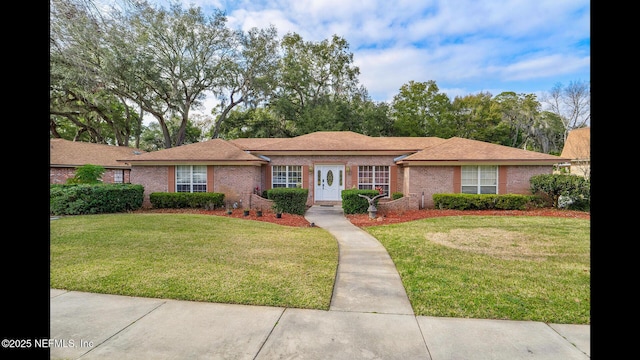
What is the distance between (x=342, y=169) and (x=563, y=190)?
1026 cm

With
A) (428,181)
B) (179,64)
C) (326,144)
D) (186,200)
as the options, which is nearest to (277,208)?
(186,200)

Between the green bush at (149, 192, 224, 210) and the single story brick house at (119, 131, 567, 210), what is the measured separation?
889mm

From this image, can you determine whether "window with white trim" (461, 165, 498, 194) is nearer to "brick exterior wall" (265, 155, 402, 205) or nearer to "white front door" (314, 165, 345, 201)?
"brick exterior wall" (265, 155, 402, 205)

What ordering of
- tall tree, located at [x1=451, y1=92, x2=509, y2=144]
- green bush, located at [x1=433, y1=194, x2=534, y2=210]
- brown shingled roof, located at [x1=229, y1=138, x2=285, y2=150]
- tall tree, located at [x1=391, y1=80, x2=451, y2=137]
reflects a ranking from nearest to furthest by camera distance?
green bush, located at [x1=433, y1=194, x2=534, y2=210]
brown shingled roof, located at [x1=229, y1=138, x2=285, y2=150]
tall tree, located at [x1=391, y1=80, x2=451, y2=137]
tall tree, located at [x1=451, y1=92, x2=509, y2=144]

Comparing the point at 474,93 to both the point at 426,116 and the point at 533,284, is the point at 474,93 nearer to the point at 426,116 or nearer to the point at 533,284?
the point at 426,116

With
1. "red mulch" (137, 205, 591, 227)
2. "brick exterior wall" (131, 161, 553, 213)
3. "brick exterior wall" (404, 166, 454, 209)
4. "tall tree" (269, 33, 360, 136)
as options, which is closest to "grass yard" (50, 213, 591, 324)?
"red mulch" (137, 205, 591, 227)

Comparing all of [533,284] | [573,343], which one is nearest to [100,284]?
[573,343]

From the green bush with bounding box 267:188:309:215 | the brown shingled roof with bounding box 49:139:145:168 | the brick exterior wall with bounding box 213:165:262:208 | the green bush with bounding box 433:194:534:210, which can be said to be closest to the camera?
the green bush with bounding box 267:188:309:215

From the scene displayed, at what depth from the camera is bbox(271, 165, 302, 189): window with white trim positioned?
16.5 metres

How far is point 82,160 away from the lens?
2022 centimetres

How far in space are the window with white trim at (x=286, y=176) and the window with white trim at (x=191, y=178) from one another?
374 centimetres

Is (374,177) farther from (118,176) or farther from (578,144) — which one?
(118,176)

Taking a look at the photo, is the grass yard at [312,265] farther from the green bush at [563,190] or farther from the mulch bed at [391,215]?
the green bush at [563,190]

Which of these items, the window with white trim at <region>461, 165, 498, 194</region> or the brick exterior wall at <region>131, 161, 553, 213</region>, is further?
the window with white trim at <region>461, 165, 498, 194</region>
